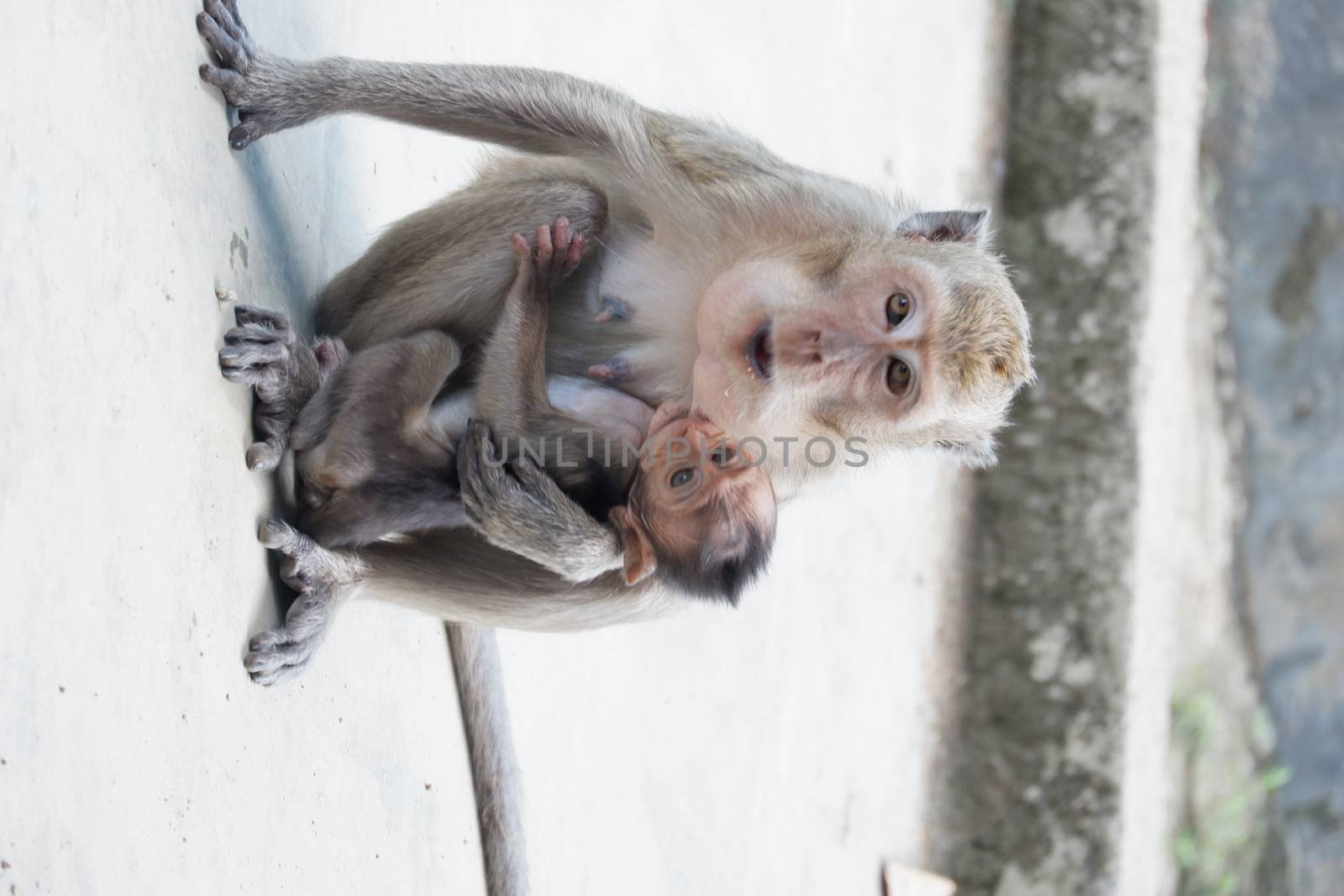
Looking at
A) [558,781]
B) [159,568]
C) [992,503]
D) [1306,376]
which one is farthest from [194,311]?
[1306,376]

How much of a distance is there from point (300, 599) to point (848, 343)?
1130 millimetres

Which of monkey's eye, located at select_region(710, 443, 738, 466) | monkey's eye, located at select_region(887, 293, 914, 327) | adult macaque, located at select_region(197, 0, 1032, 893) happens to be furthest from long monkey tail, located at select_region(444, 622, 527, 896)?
monkey's eye, located at select_region(887, 293, 914, 327)

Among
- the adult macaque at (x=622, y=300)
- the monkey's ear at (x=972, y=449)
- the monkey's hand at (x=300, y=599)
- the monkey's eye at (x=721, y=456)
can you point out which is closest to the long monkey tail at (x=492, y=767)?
the adult macaque at (x=622, y=300)

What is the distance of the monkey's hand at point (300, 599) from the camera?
2354mm

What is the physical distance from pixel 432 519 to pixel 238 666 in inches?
16.9

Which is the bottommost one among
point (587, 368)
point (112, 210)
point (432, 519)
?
point (432, 519)

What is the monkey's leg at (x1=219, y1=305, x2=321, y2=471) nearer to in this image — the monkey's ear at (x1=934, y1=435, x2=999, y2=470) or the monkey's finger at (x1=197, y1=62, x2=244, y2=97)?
the monkey's finger at (x1=197, y1=62, x2=244, y2=97)

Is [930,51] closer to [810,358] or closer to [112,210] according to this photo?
[810,358]

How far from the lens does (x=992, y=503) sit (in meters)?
6.10

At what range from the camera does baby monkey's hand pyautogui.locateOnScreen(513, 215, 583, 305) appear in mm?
2471

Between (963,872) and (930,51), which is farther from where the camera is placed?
(930,51)

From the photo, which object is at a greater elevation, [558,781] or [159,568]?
[159,568]

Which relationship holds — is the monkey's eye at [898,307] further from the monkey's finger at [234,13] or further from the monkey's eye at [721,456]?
the monkey's finger at [234,13]

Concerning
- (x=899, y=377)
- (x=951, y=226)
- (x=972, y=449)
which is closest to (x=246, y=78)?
(x=899, y=377)
